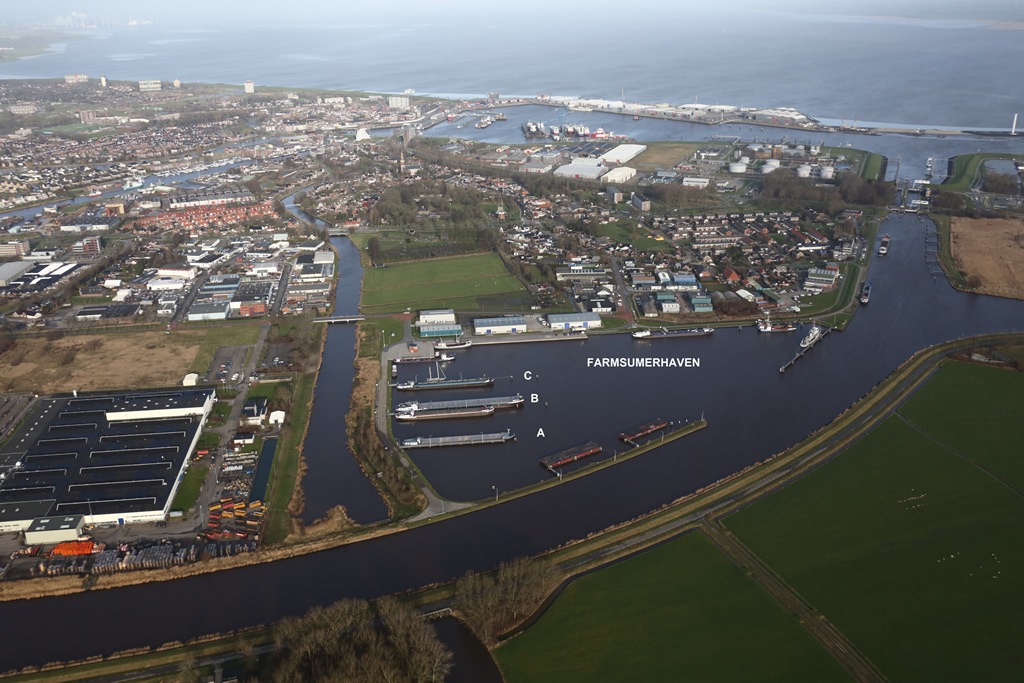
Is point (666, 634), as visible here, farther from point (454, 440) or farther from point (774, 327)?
point (774, 327)

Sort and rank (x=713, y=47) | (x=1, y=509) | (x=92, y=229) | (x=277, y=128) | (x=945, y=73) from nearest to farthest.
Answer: (x=1, y=509)
(x=92, y=229)
(x=277, y=128)
(x=945, y=73)
(x=713, y=47)

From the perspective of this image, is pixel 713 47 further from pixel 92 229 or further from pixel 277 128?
pixel 92 229

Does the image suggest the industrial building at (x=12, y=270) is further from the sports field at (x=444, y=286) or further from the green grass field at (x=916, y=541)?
the green grass field at (x=916, y=541)

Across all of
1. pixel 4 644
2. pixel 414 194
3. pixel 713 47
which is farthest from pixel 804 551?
pixel 713 47

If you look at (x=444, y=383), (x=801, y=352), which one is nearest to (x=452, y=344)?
(x=444, y=383)

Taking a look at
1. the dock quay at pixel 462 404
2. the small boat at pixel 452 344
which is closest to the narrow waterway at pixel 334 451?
the dock quay at pixel 462 404

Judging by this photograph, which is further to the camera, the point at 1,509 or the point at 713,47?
the point at 713,47
